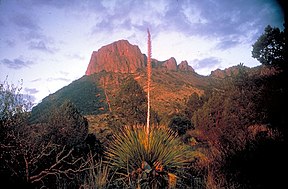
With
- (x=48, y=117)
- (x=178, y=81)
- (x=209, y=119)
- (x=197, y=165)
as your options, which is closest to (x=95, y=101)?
(x=178, y=81)

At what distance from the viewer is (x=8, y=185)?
4.90 m

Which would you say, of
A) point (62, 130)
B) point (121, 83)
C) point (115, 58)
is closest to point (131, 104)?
point (62, 130)

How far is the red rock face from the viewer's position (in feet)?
326

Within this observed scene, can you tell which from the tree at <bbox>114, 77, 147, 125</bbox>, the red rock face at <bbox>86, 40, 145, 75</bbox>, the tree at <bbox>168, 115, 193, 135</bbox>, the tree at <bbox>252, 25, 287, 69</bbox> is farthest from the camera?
the red rock face at <bbox>86, 40, 145, 75</bbox>

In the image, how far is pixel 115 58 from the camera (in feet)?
370

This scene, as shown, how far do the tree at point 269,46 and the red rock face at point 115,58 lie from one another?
7239 centimetres

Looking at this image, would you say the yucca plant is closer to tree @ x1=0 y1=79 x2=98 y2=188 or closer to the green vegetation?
the green vegetation

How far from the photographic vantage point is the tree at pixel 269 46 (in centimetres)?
1902

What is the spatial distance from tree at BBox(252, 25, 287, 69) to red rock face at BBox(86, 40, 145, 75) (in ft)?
238

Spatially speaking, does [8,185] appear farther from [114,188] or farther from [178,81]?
[178,81]

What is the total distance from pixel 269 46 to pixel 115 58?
315ft

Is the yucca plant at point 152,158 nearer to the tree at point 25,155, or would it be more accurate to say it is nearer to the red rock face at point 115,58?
the tree at point 25,155

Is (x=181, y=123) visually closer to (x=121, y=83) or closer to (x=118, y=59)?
(x=121, y=83)

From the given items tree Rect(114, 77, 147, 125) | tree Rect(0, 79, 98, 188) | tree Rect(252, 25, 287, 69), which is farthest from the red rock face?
tree Rect(0, 79, 98, 188)
